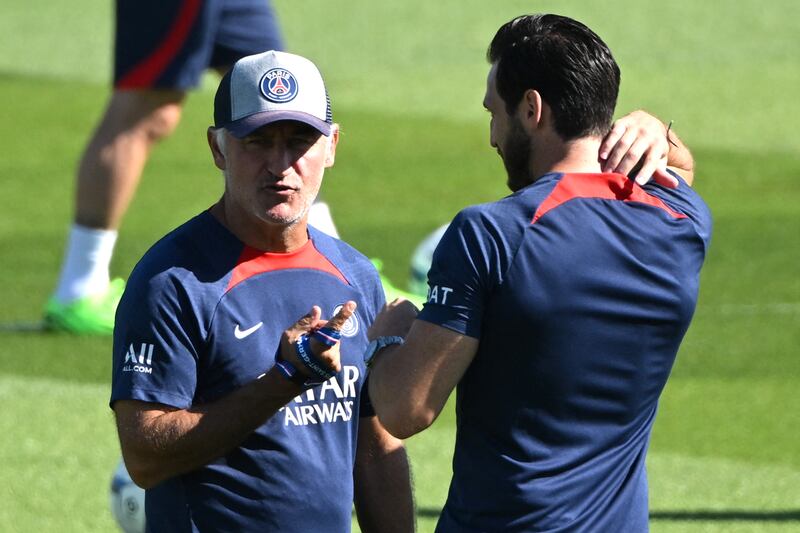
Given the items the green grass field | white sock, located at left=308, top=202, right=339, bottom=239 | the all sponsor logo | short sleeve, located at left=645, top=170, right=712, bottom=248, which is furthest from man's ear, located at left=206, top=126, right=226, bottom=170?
white sock, located at left=308, top=202, right=339, bottom=239

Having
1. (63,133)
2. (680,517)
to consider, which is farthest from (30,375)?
(63,133)

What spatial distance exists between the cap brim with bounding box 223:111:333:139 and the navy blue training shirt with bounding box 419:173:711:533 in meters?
0.55

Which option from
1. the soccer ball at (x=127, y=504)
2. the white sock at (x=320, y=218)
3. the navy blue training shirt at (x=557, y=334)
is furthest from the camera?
the white sock at (x=320, y=218)

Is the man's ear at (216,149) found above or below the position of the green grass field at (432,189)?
above

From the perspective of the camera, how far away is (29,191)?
13.7 meters

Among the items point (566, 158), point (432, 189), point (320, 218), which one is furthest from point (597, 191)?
point (432, 189)

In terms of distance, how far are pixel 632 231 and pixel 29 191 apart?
1042 cm

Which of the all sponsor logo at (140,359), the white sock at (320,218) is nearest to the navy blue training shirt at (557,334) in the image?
the all sponsor logo at (140,359)

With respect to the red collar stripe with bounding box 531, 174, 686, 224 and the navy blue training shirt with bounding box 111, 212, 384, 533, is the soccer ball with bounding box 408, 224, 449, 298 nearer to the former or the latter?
the navy blue training shirt with bounding box 111, 212, 384, 533

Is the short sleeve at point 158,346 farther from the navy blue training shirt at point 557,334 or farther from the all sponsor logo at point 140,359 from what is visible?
the navy blue training shirt at point 557,334

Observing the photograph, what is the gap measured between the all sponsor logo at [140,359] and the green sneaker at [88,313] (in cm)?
514

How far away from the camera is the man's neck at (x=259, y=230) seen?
4.24m

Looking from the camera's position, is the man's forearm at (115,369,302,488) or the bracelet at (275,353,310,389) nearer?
the bracelet at (275,353,310,389)

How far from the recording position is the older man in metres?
4.02
